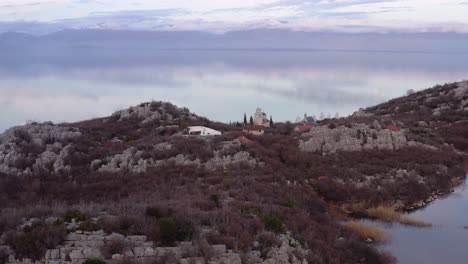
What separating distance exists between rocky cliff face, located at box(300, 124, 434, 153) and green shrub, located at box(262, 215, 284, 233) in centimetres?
1521

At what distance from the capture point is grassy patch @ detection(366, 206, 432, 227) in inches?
816

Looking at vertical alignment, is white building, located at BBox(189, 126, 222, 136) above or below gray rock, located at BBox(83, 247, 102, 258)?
above

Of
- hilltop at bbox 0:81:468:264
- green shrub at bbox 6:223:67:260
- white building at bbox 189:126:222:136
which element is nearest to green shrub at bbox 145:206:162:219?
hilltop at bbox 0:81:468:264

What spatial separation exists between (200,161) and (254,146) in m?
3.86

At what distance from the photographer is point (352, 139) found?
30312 millimetres

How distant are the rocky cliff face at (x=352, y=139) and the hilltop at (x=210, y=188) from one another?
9cm

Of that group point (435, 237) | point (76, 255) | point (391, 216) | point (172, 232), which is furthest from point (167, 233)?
point (391, 216)

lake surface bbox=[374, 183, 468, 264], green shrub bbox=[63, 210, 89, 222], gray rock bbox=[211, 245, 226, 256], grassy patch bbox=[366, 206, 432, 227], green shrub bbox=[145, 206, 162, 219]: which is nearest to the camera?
gray rock bbox=[211, 245, 226, 256]

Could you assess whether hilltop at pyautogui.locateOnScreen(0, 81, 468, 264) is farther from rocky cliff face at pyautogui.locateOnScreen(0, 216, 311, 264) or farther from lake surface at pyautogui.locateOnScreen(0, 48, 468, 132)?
lake surface at pyautogui.locateOnScreen(0, 48, 468, 132)

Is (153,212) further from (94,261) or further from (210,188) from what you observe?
(210,188)

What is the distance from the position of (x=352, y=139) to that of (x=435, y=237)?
38.6ft

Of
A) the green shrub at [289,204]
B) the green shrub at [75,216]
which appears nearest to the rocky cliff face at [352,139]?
the green shrub at [289,204]

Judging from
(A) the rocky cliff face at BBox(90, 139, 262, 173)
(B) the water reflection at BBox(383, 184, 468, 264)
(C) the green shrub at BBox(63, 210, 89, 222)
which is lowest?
(B) the water reflection at BBox(383, 184, 468, 264)

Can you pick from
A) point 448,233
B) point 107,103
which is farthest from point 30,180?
point 107,103
